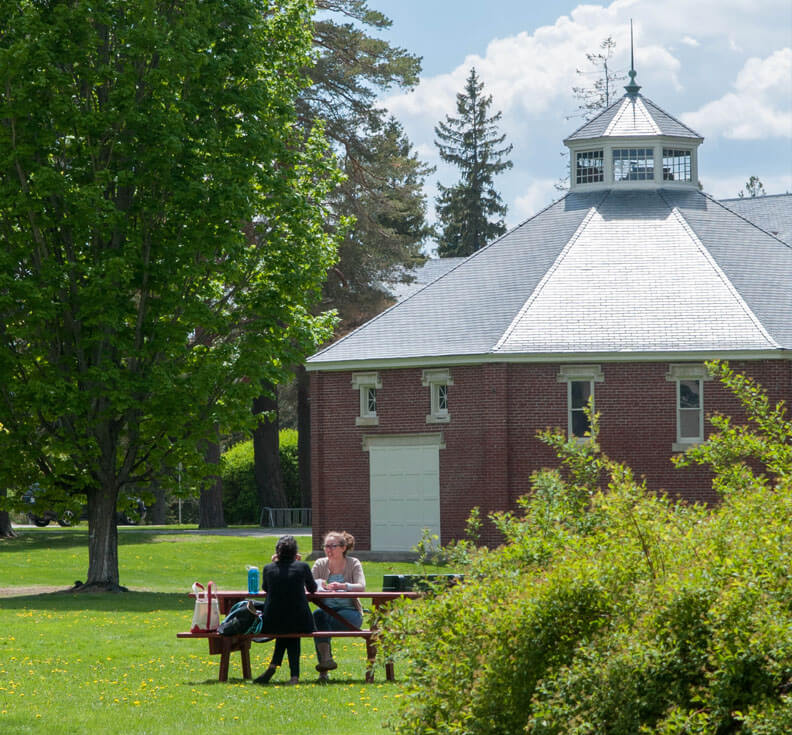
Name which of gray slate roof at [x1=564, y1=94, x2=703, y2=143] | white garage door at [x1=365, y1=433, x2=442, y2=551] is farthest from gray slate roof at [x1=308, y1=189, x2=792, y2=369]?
white garage door at [x1=365, y1=433, x2=442, y2=551]

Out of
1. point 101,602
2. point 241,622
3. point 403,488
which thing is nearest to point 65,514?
point 101,602

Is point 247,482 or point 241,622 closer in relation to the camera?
point 241,622

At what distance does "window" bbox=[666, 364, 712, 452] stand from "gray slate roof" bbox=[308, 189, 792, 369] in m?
0.57

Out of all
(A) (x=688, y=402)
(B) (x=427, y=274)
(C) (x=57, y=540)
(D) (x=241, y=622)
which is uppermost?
(B) (x=427, y=274)

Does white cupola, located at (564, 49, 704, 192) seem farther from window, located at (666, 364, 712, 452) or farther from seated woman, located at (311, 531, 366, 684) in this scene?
seated woman, located at (311, 531, 366, 684)

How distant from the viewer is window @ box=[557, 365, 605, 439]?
3209cm

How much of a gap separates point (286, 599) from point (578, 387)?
65.1 ft

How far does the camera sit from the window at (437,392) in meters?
33.1

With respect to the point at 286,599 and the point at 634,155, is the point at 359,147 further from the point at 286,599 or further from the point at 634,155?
the point at 286,599

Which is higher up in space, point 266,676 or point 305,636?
point 305,636

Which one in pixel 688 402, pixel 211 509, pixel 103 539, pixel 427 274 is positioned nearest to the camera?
pixel 103 539

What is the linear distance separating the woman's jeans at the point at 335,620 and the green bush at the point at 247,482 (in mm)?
39462

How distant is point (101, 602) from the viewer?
22.7m

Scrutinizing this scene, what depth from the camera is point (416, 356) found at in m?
33.5
